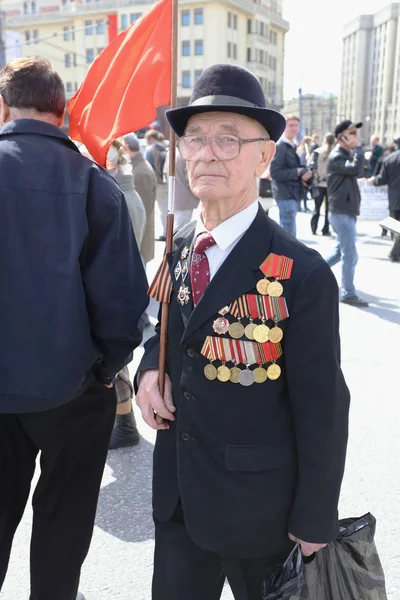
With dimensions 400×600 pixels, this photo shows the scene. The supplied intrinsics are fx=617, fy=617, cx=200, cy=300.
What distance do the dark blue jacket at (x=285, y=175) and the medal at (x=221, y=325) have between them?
7311mm

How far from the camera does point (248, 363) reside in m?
1.67

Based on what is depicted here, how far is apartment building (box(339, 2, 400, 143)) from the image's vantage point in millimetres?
99875

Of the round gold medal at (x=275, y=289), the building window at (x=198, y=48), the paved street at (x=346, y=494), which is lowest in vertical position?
the paved street at (x=346, y=494)

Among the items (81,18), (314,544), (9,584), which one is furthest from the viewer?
(81,18)

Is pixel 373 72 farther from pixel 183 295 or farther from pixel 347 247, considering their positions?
pixel 183 295

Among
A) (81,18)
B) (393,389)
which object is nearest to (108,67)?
(393,389)

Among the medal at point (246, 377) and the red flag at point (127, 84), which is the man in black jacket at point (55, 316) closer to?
the red flag at point (127, 84)

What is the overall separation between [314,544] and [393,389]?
3331 mm

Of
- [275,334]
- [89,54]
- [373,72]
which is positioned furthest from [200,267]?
[373,72]

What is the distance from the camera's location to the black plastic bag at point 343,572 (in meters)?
1.67

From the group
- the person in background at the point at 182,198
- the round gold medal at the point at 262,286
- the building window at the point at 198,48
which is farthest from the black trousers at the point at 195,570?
the building window at the point at 198,48

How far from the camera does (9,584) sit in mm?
2680

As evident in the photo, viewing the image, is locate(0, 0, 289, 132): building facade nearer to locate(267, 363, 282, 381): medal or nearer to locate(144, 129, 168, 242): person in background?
locate(144, 129, 168, 242): person in background

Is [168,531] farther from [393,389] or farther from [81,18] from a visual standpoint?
[81,18]
